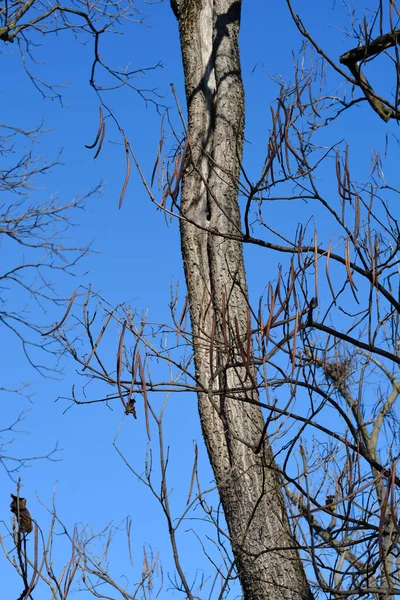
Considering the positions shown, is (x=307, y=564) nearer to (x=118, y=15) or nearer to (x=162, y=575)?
(x=162, y=575)

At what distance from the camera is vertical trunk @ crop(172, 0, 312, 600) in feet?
13.1

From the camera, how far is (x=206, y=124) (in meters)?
5.12

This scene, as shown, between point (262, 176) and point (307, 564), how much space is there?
214 cm

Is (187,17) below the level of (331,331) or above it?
above

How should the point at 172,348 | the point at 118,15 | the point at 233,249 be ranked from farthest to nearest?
the point at 118,15
the point at 233,249
the point at 172,348

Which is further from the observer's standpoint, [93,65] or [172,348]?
[93,65]

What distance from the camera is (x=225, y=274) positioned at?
471 cm

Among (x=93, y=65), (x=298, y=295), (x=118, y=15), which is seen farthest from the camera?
(x=118, y=15)

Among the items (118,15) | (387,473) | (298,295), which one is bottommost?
(387,473)

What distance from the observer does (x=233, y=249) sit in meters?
4.80

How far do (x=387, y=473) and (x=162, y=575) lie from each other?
1.51 m

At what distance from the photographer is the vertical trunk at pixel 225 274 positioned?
13.1 ft

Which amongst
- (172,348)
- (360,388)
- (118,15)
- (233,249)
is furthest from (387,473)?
(118,15)

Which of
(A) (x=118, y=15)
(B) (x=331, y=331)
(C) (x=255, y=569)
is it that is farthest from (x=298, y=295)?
(A) (x=118, y=15)
